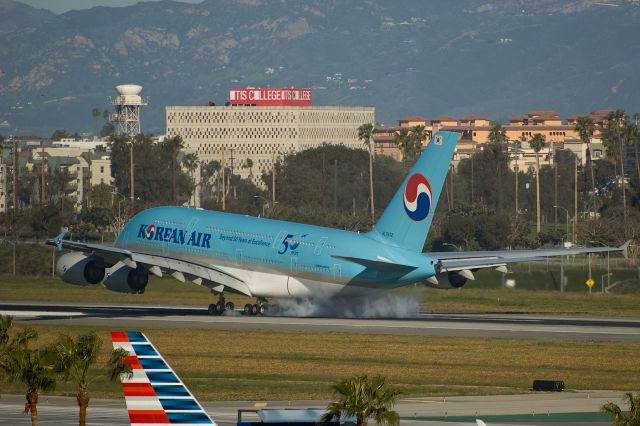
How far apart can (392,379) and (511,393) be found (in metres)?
5.26

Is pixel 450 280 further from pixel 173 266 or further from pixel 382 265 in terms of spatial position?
pixel 173 266

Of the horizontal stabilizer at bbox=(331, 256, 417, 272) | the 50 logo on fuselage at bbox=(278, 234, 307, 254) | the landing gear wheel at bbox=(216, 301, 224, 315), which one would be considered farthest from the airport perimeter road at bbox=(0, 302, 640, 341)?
the 50 logo on fuselage at bbox=(278, 234, 307, 254)

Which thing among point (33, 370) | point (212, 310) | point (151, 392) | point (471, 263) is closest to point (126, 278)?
point (212, 310)

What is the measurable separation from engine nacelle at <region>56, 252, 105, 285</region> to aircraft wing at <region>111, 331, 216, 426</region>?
45.9m

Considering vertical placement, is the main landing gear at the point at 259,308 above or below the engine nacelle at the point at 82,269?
below

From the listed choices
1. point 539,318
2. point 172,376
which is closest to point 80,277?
point 539,318

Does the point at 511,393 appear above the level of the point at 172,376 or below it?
below

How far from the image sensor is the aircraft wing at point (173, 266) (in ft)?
228

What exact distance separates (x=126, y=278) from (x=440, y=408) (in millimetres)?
32670

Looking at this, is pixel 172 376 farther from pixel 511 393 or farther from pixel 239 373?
pixel 239 373

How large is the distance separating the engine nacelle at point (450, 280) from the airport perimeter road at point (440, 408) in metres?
22.3

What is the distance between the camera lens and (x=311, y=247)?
68188 millimetres

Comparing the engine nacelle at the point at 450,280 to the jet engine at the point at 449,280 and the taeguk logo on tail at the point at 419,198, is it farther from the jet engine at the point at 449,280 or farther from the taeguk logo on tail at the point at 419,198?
the taeguk logo on tail at the point at 419,198

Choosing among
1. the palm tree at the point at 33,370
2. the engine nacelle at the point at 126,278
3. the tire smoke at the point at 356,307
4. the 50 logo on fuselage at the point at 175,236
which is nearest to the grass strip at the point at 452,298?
the tire smoke at the point at 356,307
